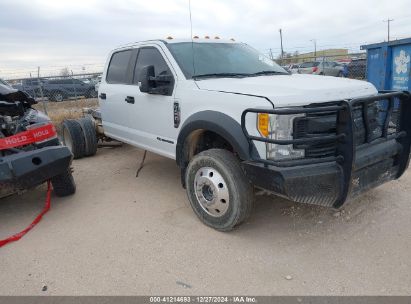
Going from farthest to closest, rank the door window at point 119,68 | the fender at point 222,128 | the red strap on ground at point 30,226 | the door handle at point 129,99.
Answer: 1. the door window at point 119,68
2. the door handle at point 129,99
3. the red strap on ground at point 30,226
4. the fender at point 222,128

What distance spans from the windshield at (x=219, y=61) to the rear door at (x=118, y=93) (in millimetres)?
918

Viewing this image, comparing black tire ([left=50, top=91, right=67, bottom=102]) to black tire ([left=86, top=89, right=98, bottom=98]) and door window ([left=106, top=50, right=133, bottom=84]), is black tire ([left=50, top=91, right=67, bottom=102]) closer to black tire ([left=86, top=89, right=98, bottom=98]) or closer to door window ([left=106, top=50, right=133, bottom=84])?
black tire ([left=86, top=89, right=98, bottom=98])

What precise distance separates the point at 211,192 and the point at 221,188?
0.21 metres

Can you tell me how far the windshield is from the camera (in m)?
4.16

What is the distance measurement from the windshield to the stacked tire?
290 centimetres

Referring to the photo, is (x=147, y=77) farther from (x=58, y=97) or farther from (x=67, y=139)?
(x=58, y=97)

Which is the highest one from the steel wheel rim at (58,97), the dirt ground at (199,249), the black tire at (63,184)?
the steel wheel rim at (58,97)

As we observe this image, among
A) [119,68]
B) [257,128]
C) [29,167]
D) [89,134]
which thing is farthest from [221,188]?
[89,134]

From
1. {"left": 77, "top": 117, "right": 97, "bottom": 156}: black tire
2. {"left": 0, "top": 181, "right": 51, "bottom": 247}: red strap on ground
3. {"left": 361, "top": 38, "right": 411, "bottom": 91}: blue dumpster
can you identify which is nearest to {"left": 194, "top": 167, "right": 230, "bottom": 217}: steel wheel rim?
{"left": 0, "top": 181, "right": 51, "bottom": 247}: red strap on ground

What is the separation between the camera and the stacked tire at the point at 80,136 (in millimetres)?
6527

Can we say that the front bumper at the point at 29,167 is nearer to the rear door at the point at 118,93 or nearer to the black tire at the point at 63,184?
the black tire at the point at 63,184

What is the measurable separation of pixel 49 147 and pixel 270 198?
2630mm

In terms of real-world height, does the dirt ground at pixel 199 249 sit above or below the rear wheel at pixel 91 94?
below

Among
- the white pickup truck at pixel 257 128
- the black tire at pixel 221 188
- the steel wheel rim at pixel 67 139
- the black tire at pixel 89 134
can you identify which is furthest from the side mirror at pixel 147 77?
the steel wheel rim at pixel 67 139
